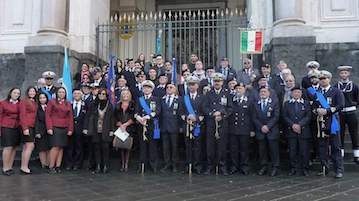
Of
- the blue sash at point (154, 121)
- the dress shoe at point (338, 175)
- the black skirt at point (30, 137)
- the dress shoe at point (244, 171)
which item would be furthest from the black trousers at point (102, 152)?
the dress shoe at point (338, 175)

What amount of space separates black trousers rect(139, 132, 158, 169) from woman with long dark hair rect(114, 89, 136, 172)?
1.00 ft

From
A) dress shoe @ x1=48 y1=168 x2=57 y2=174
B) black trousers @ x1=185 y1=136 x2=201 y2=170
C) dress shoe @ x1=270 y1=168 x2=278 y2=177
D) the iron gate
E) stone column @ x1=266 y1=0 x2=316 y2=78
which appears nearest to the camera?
dress shoe @ x1=270 y1=168 x2=278 y2=177

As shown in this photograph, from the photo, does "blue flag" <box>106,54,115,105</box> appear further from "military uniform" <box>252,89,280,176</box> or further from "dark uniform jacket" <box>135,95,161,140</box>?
"military uniform" <box>252,89,280,176</box>

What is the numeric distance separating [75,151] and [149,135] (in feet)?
→ 5.36

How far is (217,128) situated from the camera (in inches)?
314

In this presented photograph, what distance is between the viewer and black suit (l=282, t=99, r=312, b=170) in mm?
7688

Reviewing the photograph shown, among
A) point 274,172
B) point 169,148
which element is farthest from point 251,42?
point 274,172

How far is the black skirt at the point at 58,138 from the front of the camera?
27.5 ft

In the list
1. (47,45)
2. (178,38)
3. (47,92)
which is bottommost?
(47,92)

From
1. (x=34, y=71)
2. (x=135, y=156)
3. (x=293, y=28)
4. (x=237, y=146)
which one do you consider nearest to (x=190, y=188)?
(x=237, y=146)

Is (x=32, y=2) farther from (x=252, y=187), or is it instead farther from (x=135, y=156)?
(x=252, y=187)

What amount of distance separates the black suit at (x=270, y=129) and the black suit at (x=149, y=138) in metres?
1.84

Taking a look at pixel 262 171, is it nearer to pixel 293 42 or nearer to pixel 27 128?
pixel 293 42

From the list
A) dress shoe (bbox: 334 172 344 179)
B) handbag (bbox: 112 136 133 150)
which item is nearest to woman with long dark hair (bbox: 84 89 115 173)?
handbag (bbox: 112 136 133 150)
